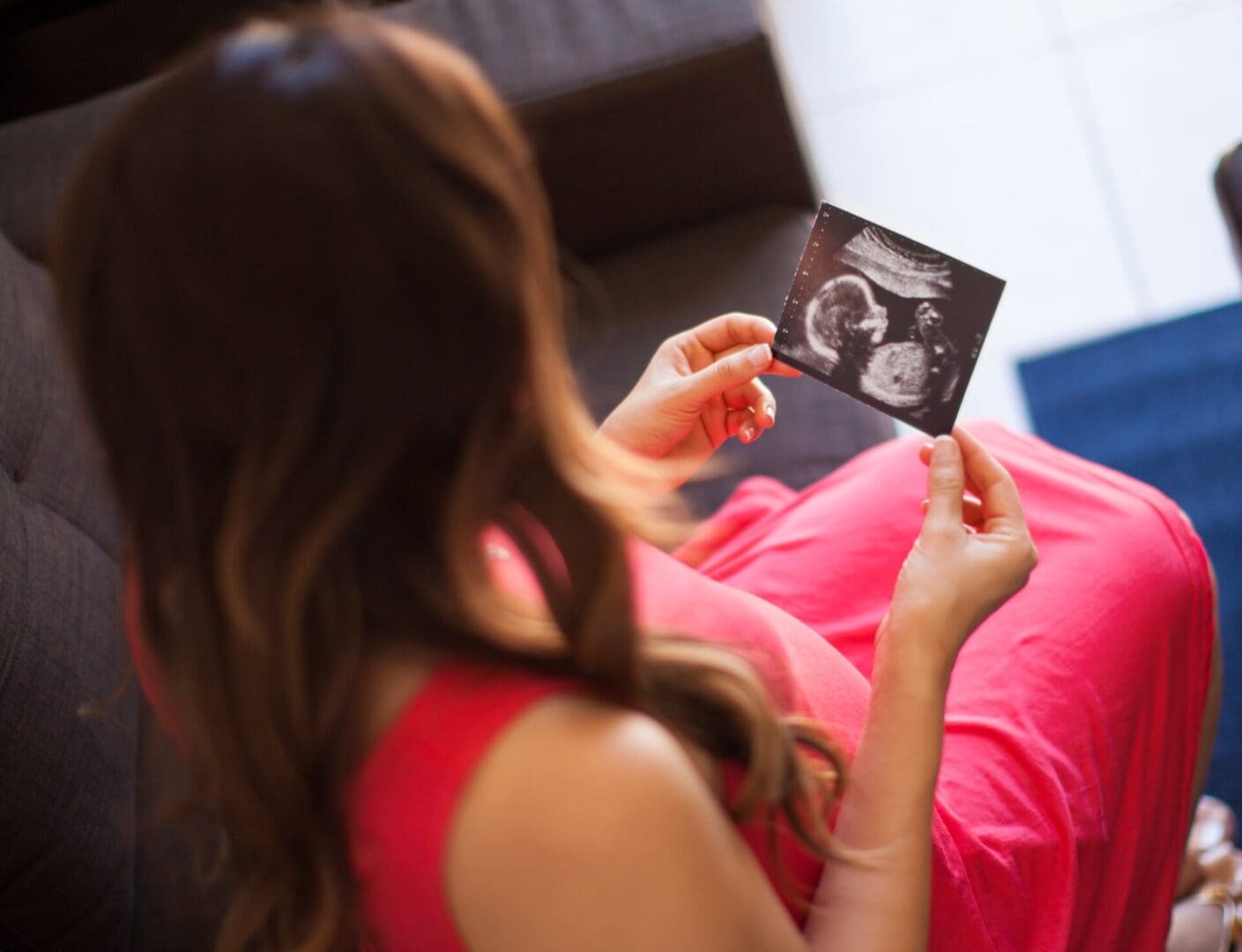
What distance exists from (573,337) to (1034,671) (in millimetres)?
510

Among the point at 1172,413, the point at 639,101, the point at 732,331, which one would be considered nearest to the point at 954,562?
the point at 732,331

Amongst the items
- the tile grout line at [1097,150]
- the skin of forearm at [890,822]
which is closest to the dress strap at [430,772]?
the skin of forearm at [890,822]

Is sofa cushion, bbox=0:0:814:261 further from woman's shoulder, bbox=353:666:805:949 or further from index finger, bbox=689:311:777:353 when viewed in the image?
woman's shoulder, bbox=353:666:805:949

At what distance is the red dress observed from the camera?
0.89 m

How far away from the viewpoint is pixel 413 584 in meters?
0.61

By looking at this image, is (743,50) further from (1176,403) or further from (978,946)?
(978,946)

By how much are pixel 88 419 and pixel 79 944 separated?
78cm

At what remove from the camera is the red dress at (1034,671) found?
89 centimetres

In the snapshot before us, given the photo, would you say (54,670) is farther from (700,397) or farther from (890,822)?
(890,822)

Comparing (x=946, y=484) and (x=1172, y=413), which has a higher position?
(x=946, y=484)

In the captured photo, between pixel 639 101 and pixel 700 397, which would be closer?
pixel 700 397

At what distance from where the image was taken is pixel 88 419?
0.61m

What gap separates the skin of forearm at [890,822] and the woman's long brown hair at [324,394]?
27 cm

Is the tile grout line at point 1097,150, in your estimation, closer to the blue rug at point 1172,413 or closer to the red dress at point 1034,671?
the blue rug at point 1172,413
